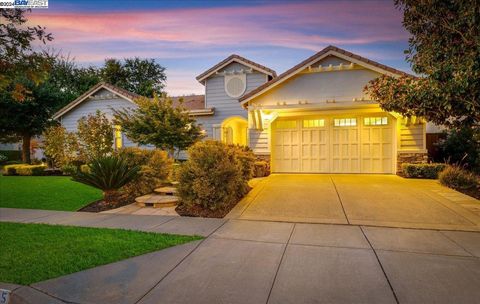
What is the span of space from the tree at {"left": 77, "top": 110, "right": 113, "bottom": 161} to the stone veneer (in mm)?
14065

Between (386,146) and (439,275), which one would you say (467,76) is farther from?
(386,146)

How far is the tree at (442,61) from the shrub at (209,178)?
15.6 feet

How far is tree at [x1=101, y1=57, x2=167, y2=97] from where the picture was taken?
3725 centimetres

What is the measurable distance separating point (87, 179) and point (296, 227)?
6.03m

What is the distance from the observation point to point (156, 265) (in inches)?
160

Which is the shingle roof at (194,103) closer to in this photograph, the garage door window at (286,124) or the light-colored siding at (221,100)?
the light-colored siding at (221,100)

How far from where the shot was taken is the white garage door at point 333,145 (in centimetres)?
1245

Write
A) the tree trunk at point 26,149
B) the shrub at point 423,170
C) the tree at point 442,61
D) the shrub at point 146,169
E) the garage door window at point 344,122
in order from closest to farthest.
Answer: the tree at point 442,61 < the shrub at point 146,169 < the shrub at point 423,170 < the garage door window at point 344,122 < the tree trunk at point 26,149

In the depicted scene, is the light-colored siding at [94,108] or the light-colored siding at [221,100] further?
the light-colored siding at [94,108]

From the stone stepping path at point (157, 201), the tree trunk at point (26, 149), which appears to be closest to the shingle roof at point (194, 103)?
the stone stepping path at point (157, 201)

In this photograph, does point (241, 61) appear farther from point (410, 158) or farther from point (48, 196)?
point (48, 196)

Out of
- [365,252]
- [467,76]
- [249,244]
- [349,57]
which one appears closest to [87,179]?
[249,244]
